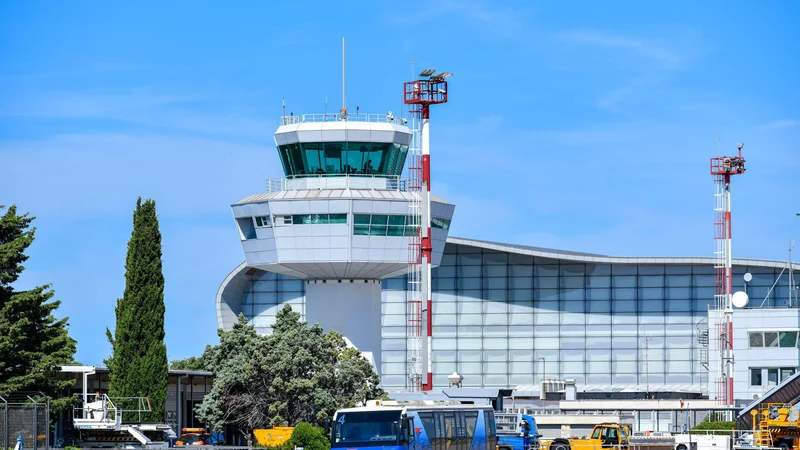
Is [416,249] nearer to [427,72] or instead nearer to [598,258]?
[427,72]

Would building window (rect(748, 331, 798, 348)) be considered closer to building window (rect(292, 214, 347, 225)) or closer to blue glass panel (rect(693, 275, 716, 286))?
blue glass panel (rect(693, 275, 716, 286))

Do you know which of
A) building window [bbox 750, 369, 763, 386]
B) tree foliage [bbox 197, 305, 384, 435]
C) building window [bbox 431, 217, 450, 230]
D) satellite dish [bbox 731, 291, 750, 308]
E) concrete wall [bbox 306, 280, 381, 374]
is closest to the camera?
tree foliage [bbox 197, 305, 384, 435]

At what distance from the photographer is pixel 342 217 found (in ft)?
246

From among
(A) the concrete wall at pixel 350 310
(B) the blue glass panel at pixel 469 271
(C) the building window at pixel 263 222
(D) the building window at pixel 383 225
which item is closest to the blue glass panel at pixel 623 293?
(B) the blue glass panel at pixel 469 271

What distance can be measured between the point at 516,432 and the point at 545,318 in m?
53.9

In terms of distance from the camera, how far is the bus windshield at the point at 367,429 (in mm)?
41281

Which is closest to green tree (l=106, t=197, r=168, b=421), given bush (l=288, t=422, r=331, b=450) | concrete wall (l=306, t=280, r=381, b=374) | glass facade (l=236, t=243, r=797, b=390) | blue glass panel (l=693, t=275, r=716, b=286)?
bush (l=288, t=422, r=331, b=450)

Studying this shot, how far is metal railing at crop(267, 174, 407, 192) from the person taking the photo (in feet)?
250

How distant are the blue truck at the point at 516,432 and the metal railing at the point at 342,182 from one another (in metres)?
22.4

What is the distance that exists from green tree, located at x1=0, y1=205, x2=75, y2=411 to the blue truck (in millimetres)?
16992

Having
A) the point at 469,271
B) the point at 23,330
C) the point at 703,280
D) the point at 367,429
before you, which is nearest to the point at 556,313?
the point at 469,271

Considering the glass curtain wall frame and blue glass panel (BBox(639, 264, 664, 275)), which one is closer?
the glass curtain wall frame

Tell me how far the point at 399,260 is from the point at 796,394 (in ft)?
76.2

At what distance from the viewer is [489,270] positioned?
10925 cm
